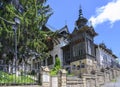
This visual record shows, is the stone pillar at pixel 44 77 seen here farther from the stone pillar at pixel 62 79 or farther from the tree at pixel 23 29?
the tree at pixel 23 29

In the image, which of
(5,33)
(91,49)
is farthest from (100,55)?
(5,33)

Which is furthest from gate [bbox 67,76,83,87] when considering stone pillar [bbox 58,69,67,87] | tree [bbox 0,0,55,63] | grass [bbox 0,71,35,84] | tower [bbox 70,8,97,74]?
tower [bbox 70,8,97,74]

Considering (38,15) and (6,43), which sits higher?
(38,15)

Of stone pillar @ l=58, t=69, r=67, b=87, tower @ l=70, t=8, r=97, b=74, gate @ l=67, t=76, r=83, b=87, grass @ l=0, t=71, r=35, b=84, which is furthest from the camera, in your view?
tower @ l=70, t=8, r=97, b=74

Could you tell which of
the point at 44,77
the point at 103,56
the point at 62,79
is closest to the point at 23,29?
the point at 62,79

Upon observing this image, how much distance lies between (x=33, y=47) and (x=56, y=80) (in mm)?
10186

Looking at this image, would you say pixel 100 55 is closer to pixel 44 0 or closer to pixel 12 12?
pixel 44 0

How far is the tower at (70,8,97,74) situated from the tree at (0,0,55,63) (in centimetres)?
889

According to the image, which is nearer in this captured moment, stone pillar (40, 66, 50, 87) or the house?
stone pillar (40, 66, 50, 87)

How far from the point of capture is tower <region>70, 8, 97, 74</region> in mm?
39594

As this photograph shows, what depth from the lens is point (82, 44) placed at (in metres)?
40.3

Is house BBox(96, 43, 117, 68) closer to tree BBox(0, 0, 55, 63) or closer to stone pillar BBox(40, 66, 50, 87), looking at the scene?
tree BBox(0, 0, 55, 63)

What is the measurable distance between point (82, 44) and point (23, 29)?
12682 mm

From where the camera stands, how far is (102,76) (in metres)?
31.7
